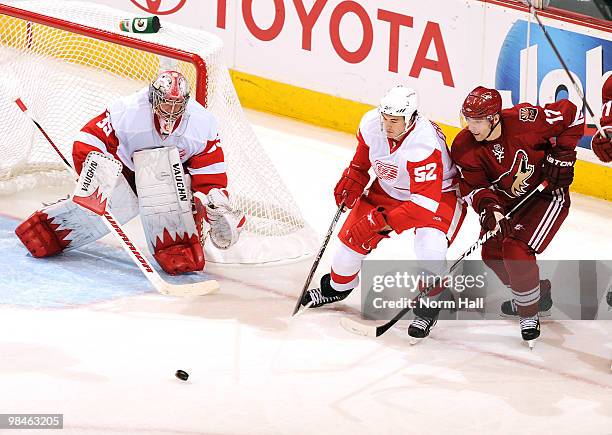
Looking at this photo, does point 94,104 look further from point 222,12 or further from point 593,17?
point 593,17

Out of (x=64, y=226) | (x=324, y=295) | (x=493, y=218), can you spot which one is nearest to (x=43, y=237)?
(x=64, y=226)

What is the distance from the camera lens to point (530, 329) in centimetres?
496

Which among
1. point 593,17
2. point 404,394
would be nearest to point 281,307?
point 404,394

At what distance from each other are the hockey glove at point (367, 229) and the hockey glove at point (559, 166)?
0.59 metres

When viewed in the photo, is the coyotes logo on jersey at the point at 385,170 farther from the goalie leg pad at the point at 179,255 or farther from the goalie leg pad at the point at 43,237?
the goalie leg pad at the point at 43,237

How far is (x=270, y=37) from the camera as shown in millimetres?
7438

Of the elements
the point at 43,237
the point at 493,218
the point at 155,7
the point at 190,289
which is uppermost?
the point at 155,7

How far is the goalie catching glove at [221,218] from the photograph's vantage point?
5.36m

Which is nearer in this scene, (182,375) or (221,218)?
(182,375)

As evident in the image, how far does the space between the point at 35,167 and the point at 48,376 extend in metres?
2.01

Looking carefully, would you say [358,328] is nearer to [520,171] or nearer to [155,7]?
[520,171]
